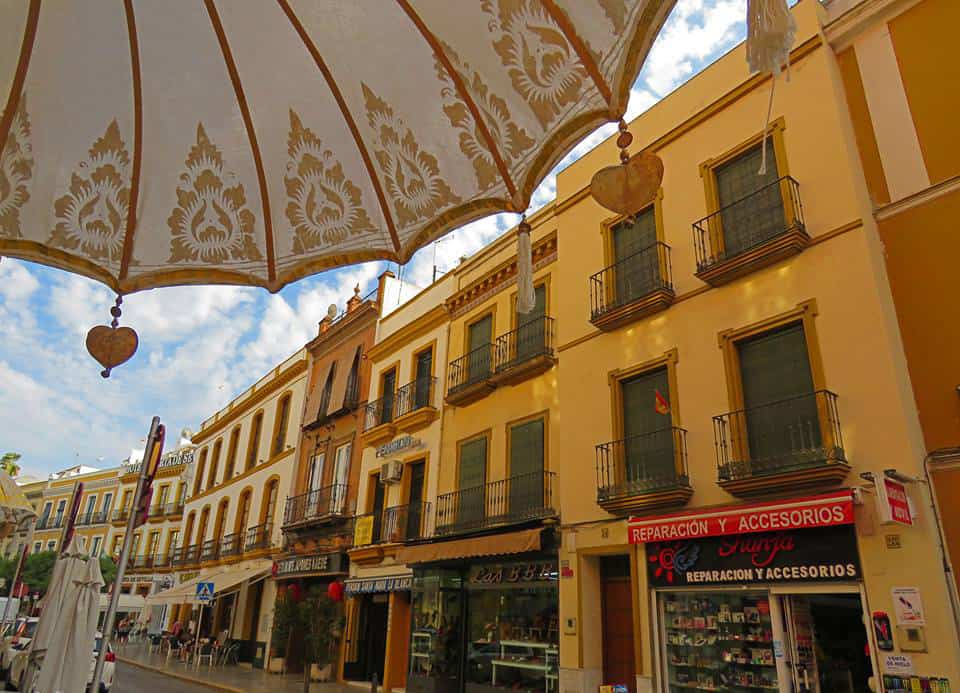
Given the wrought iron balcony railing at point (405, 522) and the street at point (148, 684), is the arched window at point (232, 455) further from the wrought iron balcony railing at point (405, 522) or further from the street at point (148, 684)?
the wrought iron balcony railing at point (405, 522)

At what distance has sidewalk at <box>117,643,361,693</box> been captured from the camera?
640 inches

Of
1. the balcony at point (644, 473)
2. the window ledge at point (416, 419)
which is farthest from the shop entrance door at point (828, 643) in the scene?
the window ledge at point (416, 419)

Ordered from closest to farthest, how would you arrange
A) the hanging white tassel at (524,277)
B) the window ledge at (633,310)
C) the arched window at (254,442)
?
1. the hanging white tassel at (524,277)
2. the window ledge at (633,310)
3. the arched window at (254,442)

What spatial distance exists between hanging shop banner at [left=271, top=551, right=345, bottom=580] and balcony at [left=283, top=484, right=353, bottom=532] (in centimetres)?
103

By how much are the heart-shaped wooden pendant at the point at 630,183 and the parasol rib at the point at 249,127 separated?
4.79ft

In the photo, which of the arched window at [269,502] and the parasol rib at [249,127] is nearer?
the parasol rib at [249,127]

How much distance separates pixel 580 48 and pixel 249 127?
145cm

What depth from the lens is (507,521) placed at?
533 inches

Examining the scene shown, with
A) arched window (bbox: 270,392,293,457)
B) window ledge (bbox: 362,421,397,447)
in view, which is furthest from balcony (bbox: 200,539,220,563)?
window ledge (bbox: 362,421,397,447)

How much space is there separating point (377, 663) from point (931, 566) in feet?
47.2

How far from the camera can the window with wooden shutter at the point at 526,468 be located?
44.0 ft

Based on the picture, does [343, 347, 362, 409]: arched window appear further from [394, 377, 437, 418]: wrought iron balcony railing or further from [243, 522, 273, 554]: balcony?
[243, 522, 273, 554]: balcony

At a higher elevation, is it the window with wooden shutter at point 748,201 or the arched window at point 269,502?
the window with wooden shutter at point 748,201

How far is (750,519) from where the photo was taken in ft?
29.5
